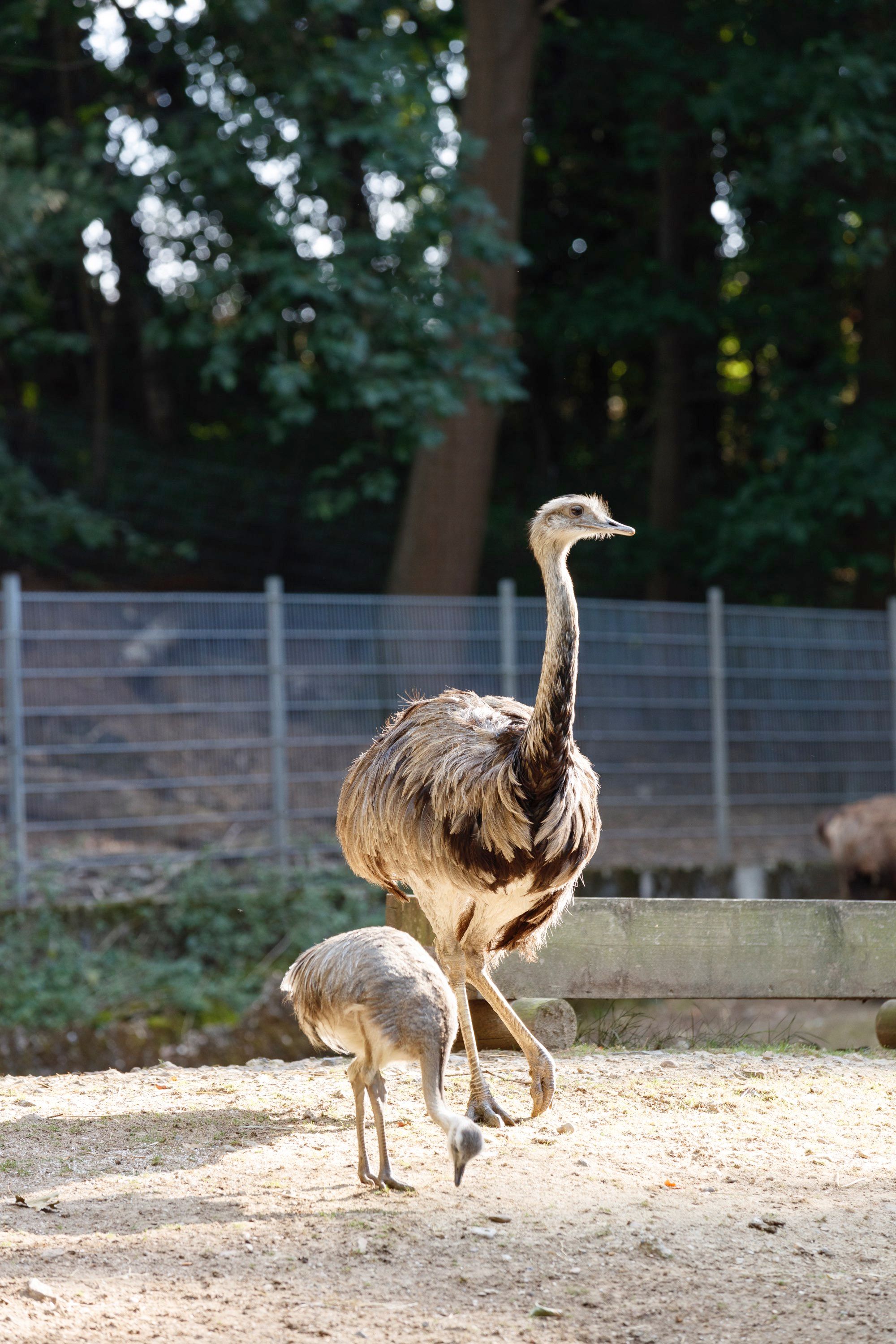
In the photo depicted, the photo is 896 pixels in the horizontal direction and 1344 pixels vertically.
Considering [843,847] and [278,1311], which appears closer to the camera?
[278,1311]

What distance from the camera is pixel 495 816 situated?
5199mm

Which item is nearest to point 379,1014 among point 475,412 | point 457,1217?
point 457,1217

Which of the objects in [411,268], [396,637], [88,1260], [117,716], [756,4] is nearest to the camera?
[88,1260]

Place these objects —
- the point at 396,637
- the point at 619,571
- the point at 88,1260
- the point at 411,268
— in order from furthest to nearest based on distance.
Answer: the point at 619,571 < the point at 411,268 < the point at 396,637 < the point at 88,1260

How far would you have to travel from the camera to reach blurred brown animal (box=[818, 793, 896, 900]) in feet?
36.9

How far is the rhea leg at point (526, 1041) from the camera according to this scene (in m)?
5.26

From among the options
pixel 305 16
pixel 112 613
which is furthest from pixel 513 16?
pixel 112 613

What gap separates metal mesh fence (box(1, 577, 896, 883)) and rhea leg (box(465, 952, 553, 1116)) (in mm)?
5826

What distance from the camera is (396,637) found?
12.4m

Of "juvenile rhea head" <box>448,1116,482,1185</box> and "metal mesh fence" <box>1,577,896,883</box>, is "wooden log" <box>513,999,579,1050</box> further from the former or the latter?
"metal mesh fence" <box>1,577,896,883</box>

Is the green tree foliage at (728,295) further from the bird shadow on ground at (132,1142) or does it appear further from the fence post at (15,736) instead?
the bird shadow on ground at (132,1142)

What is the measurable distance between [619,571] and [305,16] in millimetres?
7899

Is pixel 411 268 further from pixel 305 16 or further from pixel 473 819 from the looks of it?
pixel 473 819

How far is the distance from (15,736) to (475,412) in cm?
621
